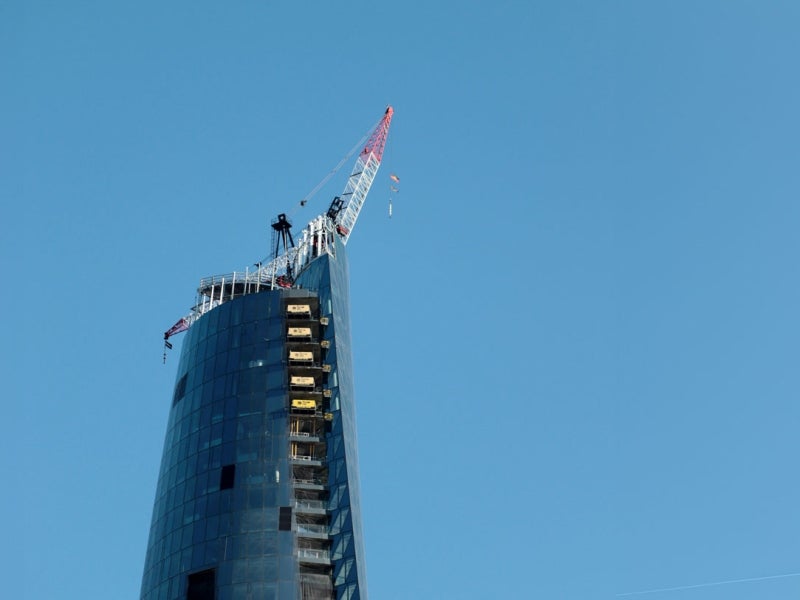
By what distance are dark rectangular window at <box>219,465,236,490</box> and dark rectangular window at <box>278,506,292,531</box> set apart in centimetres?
1015

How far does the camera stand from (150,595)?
194m

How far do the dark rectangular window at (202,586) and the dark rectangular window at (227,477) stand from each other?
1513 cm

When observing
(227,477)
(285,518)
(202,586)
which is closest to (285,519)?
(285,518)

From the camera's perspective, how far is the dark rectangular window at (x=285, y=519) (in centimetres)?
19075

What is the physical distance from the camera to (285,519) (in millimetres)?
191750

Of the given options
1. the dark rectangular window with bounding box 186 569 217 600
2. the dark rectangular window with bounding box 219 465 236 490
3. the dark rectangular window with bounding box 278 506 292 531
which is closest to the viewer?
the dark rectangular window with bounding box 186 569 217 600

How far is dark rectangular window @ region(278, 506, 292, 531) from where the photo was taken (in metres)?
191

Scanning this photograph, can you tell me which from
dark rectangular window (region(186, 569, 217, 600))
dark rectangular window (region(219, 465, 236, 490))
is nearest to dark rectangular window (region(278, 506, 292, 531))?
dark rectangular window (region(219, 465, 236, 490))

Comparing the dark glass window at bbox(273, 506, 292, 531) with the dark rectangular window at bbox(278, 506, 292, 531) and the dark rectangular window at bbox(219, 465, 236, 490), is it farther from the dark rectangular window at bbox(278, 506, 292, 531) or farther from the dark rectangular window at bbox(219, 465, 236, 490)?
the dark rectangular window at bbox(219, 465, 236, 490)

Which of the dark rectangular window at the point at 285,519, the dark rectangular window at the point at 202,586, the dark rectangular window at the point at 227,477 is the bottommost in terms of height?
the dark rectangular window at the point at 202,586

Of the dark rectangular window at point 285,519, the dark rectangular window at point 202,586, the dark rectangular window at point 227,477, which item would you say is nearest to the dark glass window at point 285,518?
the dark rectangular window at point 285,519

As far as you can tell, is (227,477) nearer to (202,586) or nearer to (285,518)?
(285,518)

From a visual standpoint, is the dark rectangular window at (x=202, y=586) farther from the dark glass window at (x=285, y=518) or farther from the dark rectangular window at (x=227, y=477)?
the dark rectangular window at (x=227, y=477)

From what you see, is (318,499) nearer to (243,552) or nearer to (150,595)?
(243,552)
